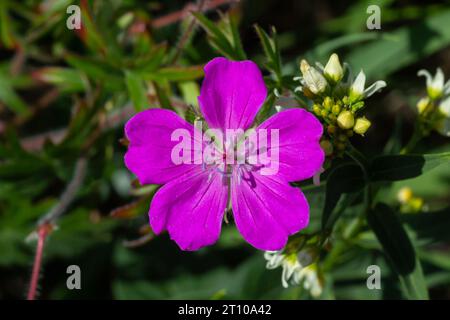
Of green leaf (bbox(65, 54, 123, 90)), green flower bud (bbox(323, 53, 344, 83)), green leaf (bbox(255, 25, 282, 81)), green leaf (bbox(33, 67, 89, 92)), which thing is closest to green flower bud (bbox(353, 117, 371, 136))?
green flower bud (bbox(323, 53, 344, 83))

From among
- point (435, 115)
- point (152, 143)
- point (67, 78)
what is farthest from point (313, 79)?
point (67, 78)

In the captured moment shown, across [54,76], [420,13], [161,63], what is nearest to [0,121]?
[54,76]

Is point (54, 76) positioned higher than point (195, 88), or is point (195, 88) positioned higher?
point (54, 76)

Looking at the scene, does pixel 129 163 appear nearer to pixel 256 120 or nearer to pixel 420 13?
pixel 256 120

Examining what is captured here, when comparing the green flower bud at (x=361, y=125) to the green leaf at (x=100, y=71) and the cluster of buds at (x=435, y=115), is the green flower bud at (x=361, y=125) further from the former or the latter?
the green leaf at (x=100, y=71)

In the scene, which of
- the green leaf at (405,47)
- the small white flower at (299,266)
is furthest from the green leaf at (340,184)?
the green leaf at (405,47)

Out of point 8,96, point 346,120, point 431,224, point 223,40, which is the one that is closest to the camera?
point 346,120

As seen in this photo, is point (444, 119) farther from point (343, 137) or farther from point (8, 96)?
point (8, 96)
